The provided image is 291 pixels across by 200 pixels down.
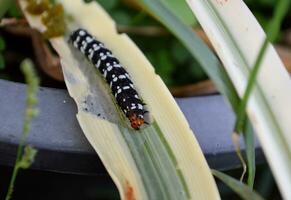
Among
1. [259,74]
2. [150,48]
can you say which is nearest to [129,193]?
[259,74]

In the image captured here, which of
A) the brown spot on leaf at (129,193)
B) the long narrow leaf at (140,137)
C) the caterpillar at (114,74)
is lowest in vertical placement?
the brown spot on leaf at (129,193)

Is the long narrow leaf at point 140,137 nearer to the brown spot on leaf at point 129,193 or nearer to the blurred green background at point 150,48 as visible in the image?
the brown spot on leaf at point 129,193

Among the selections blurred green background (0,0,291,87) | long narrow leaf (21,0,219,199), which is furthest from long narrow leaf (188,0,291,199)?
blurred green background (0,0,291,87)

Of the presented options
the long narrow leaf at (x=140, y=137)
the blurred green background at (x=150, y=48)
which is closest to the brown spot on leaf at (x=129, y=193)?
the long narrow leaf at (x=140, y=137)

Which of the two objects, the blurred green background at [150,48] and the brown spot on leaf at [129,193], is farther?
the blurred green background at [150,48]

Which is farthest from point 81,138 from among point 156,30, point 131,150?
point 156,30

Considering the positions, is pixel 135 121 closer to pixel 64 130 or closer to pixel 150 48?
pixel 64 130

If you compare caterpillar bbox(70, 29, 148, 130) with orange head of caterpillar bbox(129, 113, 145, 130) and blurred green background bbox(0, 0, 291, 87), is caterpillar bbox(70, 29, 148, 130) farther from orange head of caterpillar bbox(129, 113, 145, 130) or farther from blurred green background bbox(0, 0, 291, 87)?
blurred green background bbox(0, 0, 291, 87)

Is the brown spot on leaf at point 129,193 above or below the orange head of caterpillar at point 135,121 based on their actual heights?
below
